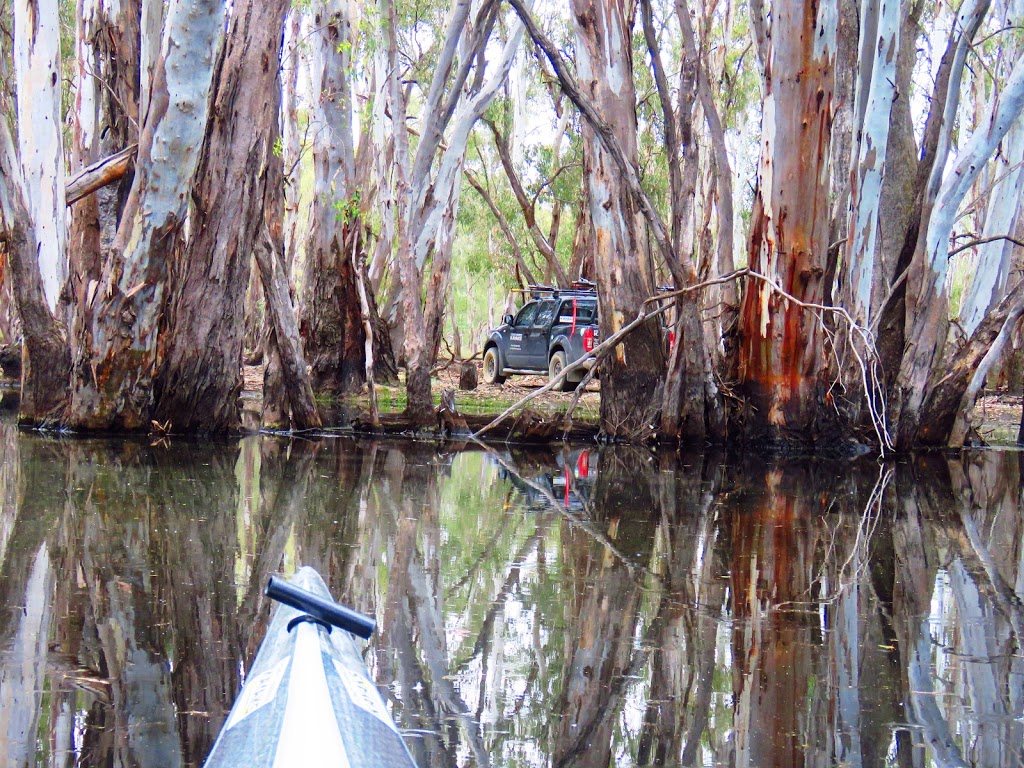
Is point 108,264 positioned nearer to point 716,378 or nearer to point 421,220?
point 421,220

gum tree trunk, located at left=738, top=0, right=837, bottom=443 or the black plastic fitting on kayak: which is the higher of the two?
gum tree trunk, located at left=738, top=0, right=837, bottom=443

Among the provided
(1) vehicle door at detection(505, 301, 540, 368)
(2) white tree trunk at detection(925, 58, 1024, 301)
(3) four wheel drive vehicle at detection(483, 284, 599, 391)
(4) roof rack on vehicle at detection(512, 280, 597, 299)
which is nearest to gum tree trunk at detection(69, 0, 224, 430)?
(2) white tree trunk at detection(925, 58, 1024, 301)

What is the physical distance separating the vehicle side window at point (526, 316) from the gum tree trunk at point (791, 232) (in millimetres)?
5998

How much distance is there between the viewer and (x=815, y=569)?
191 inches

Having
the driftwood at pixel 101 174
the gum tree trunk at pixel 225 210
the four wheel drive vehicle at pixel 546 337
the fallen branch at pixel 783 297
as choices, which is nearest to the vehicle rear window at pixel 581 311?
the four wheel drive vehicle at pixel 546 337

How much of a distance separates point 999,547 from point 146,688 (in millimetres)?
4361

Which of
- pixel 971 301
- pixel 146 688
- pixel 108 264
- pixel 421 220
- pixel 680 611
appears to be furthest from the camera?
pixel 971 301

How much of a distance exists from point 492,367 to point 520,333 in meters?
1.19

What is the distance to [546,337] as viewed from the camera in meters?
16.2

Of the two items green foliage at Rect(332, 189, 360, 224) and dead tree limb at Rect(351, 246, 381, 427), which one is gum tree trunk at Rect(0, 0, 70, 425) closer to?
green foliage at Rect(332, 189, 360, 224)

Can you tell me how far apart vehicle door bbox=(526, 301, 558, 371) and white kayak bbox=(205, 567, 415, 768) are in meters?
14.2

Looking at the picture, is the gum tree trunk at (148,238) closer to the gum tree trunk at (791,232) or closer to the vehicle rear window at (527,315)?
the gum tree trunk at (791,232)

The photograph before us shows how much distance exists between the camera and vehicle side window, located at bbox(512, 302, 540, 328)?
16.7 meters

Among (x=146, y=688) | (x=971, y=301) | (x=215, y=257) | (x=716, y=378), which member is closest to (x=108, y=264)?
(x=215, y=257)
